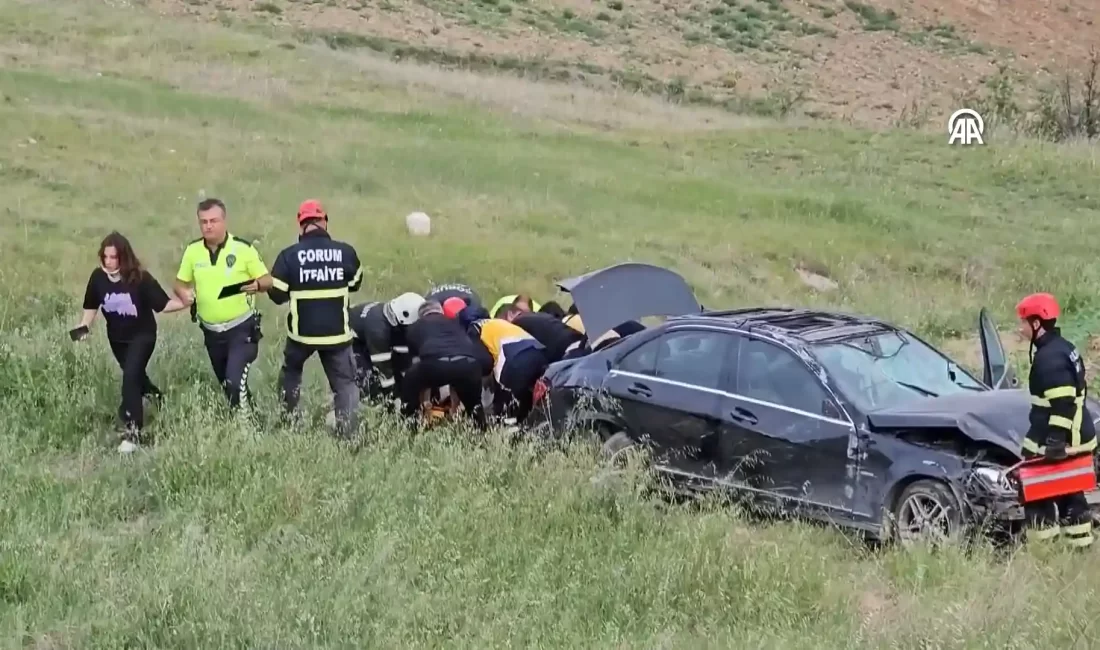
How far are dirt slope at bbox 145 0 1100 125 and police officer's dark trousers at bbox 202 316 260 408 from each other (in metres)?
26.1

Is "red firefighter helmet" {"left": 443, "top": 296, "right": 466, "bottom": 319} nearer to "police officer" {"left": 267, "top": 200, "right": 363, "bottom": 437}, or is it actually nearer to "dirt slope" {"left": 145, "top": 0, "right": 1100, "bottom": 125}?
"police officer" {"left": 267, "top": 200, "right": 363, "bottom": 437}

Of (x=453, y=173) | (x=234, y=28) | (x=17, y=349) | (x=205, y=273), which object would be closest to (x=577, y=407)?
(x=205, y=273)

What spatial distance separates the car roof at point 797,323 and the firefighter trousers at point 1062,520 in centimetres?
174

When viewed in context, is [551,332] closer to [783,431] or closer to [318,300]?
[318,300]

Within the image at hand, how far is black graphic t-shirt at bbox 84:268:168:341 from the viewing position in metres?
9.24

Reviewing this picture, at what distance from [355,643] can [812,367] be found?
3.72m

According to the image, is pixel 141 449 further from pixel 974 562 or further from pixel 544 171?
pixel 544 171

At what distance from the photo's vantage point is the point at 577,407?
30.9 ft

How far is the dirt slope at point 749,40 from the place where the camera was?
1442 inches

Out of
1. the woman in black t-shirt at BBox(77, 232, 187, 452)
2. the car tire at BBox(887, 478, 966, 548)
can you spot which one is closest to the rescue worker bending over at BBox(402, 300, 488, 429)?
the woman in black t-shirt at BBox(77, 232, 187, 452)

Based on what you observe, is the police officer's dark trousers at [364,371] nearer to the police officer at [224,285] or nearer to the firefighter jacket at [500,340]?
the firefighter jacket at [500,340]

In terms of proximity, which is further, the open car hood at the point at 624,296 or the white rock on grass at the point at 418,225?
the white rock on grass at the point at 418,225

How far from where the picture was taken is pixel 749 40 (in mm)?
46688

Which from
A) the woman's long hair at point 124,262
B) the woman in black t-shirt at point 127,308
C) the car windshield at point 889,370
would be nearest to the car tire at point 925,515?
the car windshield at point 889,370
